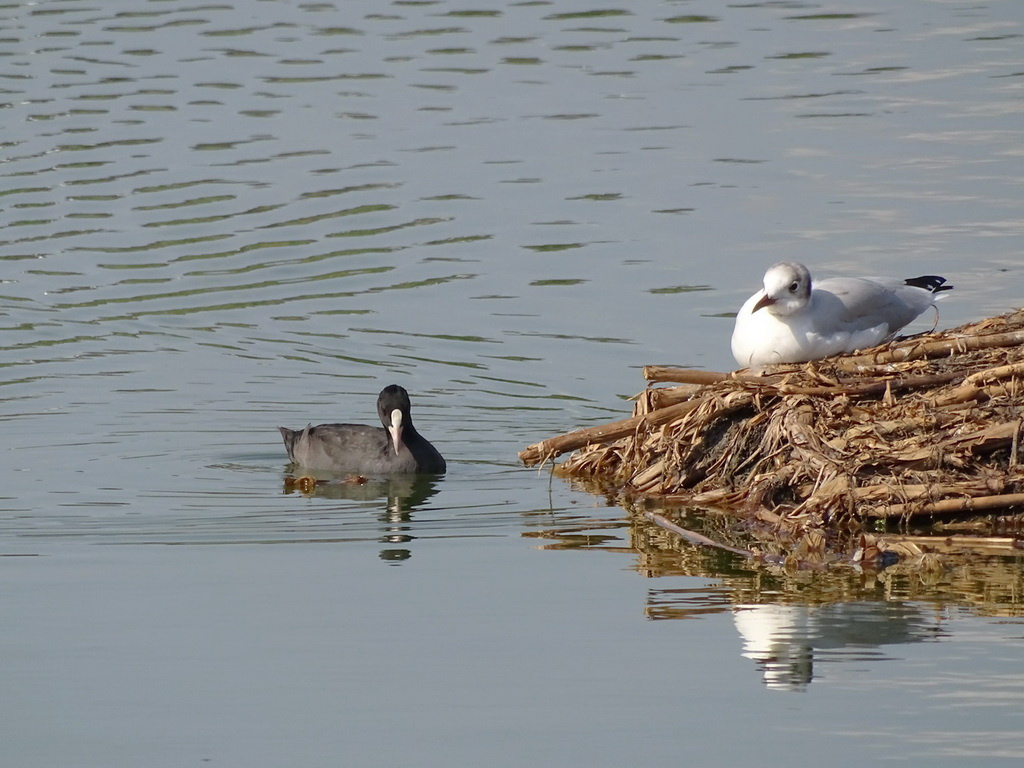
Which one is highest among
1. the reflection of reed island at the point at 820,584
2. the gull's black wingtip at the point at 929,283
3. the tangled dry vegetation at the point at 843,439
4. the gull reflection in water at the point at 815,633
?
the gull's black wingtip at the point at 929,283

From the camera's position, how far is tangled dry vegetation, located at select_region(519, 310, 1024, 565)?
34.8 feet

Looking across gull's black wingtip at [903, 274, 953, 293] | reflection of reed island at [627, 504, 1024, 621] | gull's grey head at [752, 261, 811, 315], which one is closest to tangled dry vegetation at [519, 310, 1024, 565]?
gull's grey head at [752, 261, 811, 315]

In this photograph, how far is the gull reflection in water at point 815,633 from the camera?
314 inches

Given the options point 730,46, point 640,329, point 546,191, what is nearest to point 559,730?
point 640,329

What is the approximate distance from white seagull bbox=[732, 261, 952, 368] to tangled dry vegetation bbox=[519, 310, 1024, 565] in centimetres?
17

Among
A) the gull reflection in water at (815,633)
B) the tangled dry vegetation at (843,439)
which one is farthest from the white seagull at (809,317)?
the gull reflection in water at (815,633)

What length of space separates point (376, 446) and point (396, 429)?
272mm

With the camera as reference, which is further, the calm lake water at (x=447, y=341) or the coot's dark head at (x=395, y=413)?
the coot's dark head at (x=395, y=413)

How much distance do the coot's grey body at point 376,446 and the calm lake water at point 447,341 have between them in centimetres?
34

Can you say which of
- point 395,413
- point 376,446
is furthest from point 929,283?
point 376,446

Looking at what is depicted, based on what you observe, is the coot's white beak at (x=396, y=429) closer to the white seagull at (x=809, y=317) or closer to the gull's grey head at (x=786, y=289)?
the white seagull at (x=809, y=317)

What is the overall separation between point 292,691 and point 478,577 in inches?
86.0

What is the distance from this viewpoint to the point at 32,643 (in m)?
8.70

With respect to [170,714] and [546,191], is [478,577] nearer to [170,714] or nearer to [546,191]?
[170,714]
